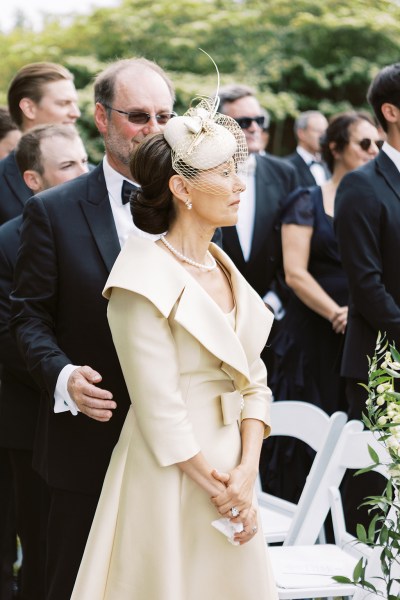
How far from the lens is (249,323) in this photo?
122 inches

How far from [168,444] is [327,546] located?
4.64 feet

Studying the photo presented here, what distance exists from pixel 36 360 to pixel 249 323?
72 centimetres

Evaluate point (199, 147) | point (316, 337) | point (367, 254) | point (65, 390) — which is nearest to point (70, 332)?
point (65, 390)

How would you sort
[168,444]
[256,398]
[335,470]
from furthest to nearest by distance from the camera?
[335,470]
[256,398]
[168,444]

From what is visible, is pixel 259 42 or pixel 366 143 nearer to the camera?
pixel 366 143

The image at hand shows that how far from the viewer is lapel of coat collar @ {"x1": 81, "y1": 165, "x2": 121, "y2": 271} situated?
352 centimetres

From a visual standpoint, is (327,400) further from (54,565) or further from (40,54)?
(40,54)

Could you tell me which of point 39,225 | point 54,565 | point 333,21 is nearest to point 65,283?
point 39,225

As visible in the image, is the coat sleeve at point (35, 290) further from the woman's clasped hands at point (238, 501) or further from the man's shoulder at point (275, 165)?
the man's shoulder at point (275, 165)

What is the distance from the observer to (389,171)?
4629 millimetres

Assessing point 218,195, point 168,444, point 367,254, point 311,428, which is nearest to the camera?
point 168,444

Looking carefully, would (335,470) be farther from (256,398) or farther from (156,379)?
(156,379)

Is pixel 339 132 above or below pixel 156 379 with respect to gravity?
below

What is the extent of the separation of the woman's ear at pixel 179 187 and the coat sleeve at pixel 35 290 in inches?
25.7
